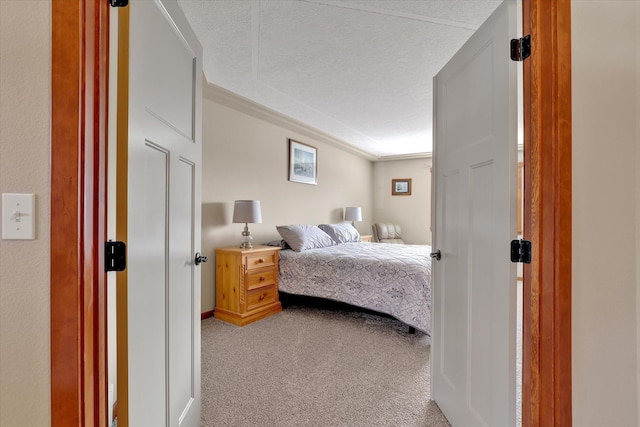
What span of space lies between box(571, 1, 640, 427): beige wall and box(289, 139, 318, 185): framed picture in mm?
3668

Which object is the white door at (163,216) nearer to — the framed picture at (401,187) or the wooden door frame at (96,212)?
the wooden door frame at (96,212)

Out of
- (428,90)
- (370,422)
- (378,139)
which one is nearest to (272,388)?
(370,422)

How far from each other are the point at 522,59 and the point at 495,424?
134 cm

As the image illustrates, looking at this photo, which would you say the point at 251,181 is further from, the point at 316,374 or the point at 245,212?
the point at 316,374

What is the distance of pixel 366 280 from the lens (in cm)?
299

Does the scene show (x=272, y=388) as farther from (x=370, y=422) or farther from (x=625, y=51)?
(x=625, y=51)

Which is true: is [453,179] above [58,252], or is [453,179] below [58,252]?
above

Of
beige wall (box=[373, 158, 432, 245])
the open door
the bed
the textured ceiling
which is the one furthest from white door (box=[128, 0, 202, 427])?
beige wall (box=[373, 158, 432, 245])

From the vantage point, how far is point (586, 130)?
3.05ft

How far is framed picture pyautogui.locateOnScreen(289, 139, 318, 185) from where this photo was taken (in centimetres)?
439

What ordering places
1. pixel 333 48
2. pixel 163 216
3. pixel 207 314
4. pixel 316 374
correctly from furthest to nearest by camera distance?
pixel 207 314
pixel 333 48
pixel 316 374
pixel 163 216
